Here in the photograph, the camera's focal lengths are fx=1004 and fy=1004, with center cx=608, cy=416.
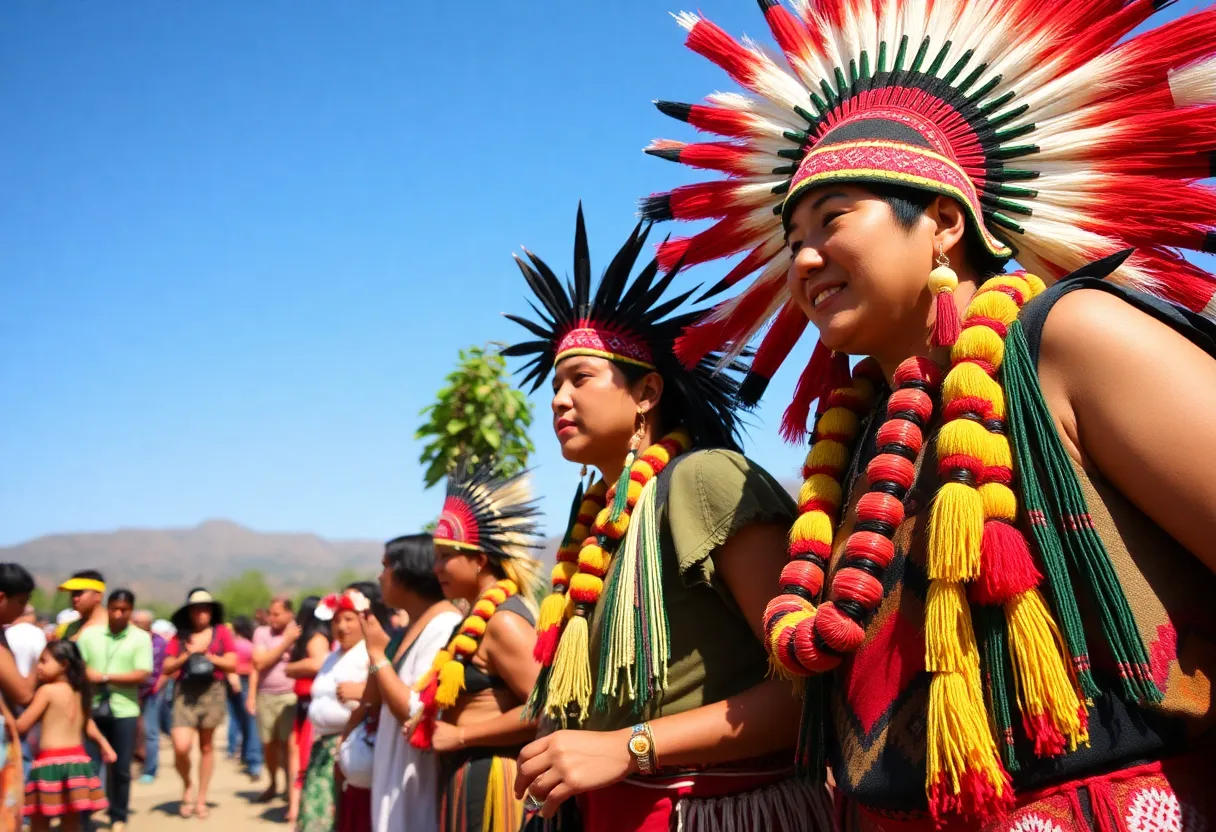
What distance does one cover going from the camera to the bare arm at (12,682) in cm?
729

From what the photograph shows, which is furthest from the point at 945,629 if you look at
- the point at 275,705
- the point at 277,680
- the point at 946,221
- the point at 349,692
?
the point at 277,680

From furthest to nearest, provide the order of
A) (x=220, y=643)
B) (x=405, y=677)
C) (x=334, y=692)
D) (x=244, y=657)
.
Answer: (x=244, y=657) < (x=220, y=643) < (x=334, y=692) < (x=405, y=677)

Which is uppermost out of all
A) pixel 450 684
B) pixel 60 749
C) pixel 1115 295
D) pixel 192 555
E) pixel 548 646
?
pixel 192 555

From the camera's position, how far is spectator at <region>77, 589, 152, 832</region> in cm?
914

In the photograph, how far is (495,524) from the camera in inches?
218

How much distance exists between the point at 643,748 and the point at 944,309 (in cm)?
124

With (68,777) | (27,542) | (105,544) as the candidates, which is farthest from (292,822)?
(27,542)

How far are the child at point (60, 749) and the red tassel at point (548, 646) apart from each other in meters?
6.30

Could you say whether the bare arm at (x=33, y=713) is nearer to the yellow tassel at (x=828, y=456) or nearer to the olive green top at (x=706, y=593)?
the olive green top at (x=706, y=593)

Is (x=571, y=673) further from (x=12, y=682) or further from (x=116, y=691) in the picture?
(x=116, y=691)

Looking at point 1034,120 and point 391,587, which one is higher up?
point 1034,120

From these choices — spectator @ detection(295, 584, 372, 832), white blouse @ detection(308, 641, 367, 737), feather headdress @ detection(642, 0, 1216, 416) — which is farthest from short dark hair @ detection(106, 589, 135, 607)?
feather headdress @ detection(642, 0, 1216, 416)

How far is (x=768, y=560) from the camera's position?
248cm

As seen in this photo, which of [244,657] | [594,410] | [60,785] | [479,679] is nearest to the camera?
[594,410]
